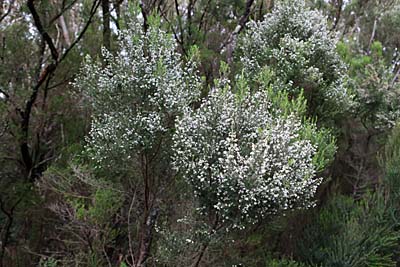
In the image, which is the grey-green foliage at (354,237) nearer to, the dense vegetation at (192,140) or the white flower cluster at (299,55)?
the dense vegetation at (192,140)

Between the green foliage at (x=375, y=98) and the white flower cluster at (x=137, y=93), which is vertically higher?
the green foliage at (x=375, y=98)

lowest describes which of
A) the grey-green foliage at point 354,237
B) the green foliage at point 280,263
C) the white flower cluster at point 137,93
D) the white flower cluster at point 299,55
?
the green foliage at point 280,263

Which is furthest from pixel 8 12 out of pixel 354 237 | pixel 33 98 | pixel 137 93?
pixel 354 237

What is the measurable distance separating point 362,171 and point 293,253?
7.25 ft

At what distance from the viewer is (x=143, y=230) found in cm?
502

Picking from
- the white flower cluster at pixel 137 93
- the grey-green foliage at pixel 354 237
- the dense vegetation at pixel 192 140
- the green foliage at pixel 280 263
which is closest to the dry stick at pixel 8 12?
the dense vegetation at pixel 192 140

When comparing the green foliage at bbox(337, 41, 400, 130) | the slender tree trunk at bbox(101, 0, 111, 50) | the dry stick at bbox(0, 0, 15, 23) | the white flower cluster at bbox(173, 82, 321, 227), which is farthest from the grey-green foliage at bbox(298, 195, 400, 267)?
the dry stick at bbox(0, 0, 15, 23)

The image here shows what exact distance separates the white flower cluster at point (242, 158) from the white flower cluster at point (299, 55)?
1.44 metres

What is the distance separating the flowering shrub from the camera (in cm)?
403

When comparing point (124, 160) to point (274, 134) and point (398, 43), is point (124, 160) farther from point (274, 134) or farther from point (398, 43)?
point (398, 43)

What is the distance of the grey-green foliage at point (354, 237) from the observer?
5711 mm

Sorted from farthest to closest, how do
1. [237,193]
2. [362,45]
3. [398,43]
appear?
[362,45], [398,43], [237,193]

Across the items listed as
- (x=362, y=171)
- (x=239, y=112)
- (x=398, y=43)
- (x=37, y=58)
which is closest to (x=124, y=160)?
(x=239, y=112)

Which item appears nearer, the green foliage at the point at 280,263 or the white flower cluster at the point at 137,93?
the white flower cluster at the point at 137,93
